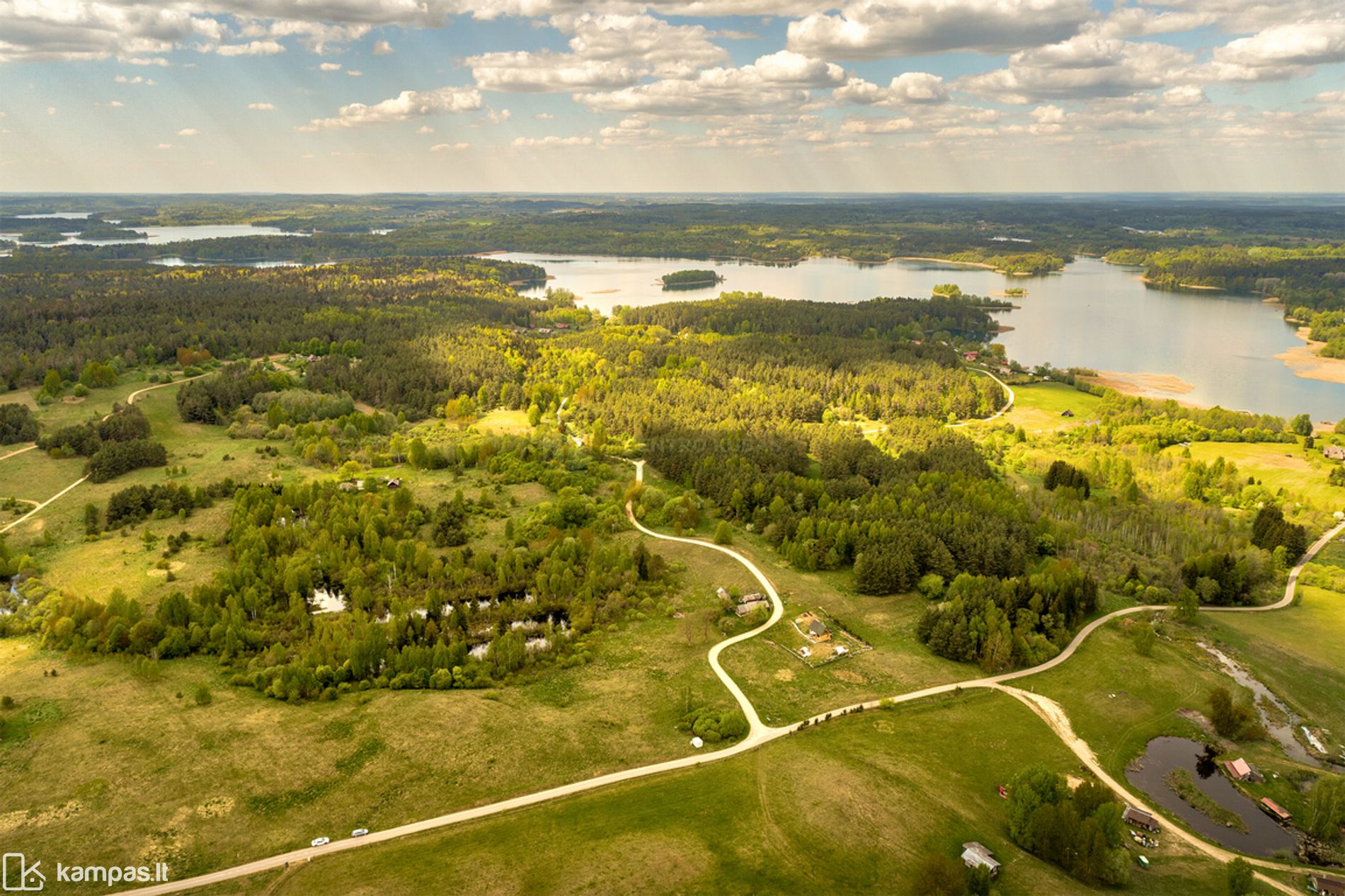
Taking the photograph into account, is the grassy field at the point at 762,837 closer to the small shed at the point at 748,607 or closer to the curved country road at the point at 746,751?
the curved country road at the point at 746,751

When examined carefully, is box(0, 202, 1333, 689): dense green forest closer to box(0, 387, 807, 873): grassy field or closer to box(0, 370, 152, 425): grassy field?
box(0, 370, 152, 425): grassy field

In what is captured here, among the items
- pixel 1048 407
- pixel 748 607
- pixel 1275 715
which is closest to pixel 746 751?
pixel 748 607

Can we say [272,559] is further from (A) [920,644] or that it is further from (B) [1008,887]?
(B) [1008,887]

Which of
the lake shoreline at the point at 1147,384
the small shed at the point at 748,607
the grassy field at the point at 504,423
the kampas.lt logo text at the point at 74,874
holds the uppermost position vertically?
the lake shoreline at the point at 1147,384

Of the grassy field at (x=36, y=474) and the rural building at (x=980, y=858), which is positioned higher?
the grassy field at (x=36, y=474)

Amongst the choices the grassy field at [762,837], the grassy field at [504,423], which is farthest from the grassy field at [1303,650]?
the grassy field at [504,423]

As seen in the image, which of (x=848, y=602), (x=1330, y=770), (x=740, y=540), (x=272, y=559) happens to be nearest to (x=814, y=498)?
(x=740, y=540)
